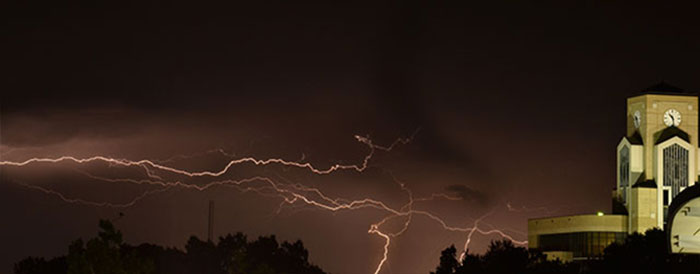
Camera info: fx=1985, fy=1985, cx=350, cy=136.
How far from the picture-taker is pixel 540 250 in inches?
4505

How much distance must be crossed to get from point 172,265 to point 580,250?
2993cm

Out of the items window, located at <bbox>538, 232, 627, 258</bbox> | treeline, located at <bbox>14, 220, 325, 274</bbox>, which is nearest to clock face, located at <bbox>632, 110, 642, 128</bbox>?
window, located at <bbox>538, 232, 627, 258</bbox>

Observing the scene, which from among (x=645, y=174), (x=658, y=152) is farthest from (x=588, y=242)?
(x=658, y=152)

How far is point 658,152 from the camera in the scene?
382 feet

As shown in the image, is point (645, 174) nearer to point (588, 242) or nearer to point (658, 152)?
point (658, 152)

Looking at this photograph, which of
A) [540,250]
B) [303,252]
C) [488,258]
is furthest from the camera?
[303,252]

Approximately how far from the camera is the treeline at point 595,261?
87131 millimetres

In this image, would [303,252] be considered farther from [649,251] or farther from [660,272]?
[660,272]

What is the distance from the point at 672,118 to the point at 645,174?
378 cm

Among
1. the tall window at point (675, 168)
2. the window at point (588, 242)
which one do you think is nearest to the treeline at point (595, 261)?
the window at point (588, 242)

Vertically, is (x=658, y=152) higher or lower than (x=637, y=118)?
lower

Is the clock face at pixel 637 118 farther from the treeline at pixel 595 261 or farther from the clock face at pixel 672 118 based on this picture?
the treeline at pixel 595 261

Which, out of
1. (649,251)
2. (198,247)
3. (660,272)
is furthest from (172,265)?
(660,272)

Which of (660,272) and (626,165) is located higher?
(626,165)
